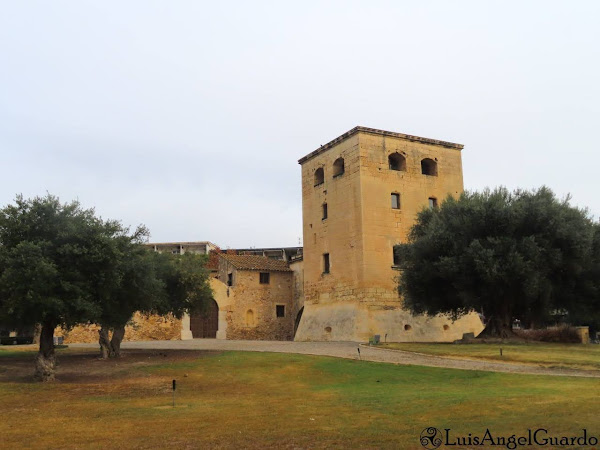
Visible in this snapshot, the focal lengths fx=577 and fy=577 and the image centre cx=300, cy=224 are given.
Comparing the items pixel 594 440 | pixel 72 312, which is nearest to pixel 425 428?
pixel 594 440

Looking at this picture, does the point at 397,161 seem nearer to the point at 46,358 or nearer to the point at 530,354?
the point at 530,354

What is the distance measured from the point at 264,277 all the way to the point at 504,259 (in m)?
21.8

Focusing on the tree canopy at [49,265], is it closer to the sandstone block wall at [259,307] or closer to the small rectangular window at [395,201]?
the small rectangular window at [395,201]

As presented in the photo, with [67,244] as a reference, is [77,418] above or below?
below

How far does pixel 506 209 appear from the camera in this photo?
2905 centimetres

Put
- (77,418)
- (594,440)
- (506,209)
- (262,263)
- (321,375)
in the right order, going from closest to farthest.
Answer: (594,440) → (77,418) → (321,375) → (506,209) → (262,263)

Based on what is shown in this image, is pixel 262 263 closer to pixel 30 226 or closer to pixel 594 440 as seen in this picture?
pixel 30 226

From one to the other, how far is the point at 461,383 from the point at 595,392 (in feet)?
13.3

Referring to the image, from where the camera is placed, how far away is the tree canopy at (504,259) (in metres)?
28.1

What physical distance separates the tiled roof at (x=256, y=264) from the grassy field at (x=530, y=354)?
18.9 metres

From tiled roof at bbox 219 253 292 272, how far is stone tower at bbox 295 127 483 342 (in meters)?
5.60

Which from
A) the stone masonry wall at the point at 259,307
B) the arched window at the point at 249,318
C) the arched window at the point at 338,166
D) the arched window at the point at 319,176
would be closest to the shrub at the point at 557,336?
the arched window at the point at 338,166

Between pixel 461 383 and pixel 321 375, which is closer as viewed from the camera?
pixel 461 383

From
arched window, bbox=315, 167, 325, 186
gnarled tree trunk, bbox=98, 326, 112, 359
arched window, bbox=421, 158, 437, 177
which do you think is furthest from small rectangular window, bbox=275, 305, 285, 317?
gnarled tree trunk, bbox=98, 326, 112, 359
